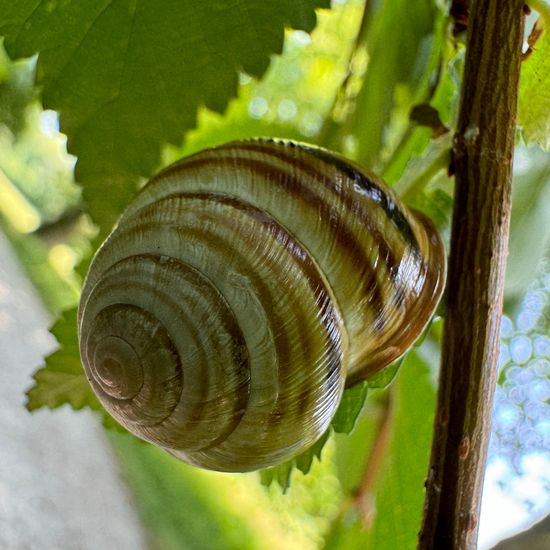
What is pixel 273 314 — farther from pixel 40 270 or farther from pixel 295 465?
pixel 40 270

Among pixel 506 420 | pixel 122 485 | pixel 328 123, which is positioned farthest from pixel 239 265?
pixel 122 485

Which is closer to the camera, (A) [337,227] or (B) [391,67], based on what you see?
(A) [337,227]

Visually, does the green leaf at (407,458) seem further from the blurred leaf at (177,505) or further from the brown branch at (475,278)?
the blurred leaf at (177,505)

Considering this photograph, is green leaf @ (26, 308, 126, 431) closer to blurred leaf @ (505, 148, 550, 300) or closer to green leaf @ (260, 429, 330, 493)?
green leaf @ (260, 429, 330, 493)

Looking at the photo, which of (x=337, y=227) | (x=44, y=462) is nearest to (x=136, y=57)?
(x=337, y=227)

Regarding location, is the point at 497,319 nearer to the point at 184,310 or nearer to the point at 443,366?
the point at 443,366

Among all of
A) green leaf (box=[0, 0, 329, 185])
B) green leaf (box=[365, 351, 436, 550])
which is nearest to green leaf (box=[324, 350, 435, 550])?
green leaf (box=[365, 351, 436, 550])
